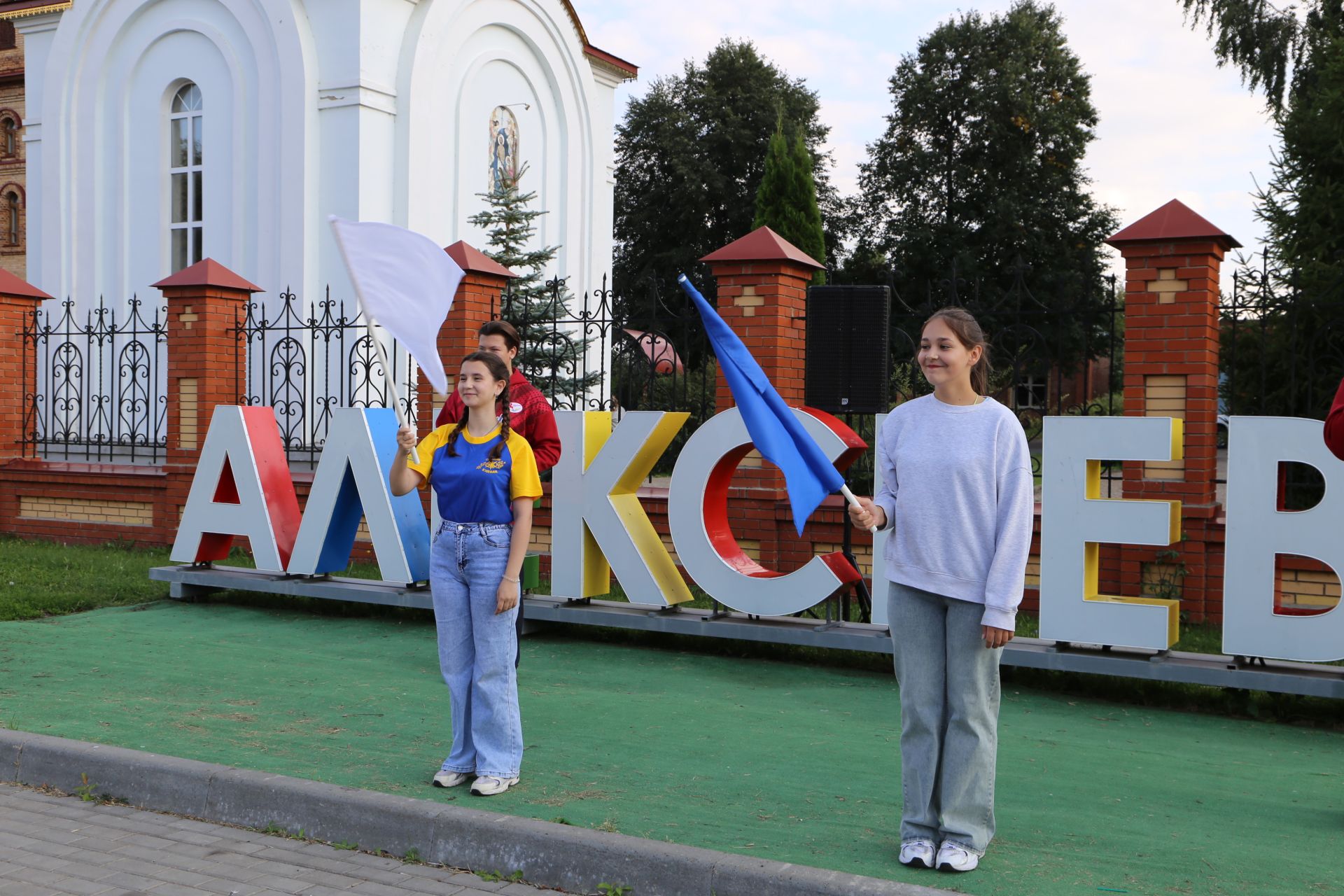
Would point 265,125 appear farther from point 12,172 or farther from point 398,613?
point 12,172

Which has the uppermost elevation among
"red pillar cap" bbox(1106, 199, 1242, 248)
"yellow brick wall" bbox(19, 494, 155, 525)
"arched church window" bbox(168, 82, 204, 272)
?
"arched church window" bbox(168, 82, 204, 272)

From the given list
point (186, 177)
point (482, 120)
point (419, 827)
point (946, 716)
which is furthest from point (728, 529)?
point (186, 177)

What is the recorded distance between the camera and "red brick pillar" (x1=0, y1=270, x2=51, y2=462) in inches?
524

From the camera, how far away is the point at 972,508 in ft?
13.2

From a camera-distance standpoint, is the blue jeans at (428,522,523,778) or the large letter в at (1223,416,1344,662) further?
the large letter в at (1223,416,1344,662)

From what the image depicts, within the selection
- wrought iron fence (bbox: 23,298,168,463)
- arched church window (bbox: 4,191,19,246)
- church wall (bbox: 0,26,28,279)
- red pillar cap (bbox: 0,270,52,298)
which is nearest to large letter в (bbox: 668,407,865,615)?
wrought iron fence (bbox: 23,298,168,463)

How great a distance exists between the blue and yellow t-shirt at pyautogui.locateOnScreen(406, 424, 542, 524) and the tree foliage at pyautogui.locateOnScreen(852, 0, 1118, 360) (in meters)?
33.4

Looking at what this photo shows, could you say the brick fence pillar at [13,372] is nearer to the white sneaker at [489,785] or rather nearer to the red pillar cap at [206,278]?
the red pillar cap at [206,278]

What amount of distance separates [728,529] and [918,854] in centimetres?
432

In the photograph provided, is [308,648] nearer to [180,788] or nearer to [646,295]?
[180,788]

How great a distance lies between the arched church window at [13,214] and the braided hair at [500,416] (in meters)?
29.7

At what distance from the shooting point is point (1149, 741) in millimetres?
6188

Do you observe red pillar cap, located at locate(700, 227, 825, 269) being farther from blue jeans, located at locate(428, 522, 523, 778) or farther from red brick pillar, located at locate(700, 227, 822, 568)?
blue jeans, located at locate(428, 522, 523, 778)

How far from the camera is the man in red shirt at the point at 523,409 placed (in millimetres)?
5648
